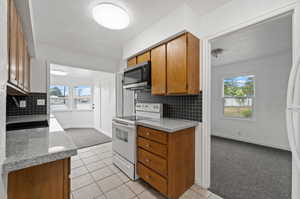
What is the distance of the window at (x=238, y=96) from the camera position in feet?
12.1

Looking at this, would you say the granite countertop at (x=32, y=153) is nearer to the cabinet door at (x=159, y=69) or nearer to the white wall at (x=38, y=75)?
the cabinet door at (x=159, y=69)

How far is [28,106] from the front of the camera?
236 centimetres

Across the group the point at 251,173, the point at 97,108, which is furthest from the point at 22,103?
the point at 251,173

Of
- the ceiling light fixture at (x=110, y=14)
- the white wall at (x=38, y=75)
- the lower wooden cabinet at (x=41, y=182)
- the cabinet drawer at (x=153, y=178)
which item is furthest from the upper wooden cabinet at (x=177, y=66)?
the white wall at (x=38, y=75)

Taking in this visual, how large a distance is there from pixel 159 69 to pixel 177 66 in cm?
34

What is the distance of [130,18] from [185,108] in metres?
1.61

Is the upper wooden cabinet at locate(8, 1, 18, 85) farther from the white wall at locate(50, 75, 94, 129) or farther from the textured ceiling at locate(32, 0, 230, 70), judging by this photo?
the white wall at locate(50, 75, 94, 129)

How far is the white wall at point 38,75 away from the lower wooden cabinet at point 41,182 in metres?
2.19

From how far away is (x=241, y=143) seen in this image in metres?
3.56

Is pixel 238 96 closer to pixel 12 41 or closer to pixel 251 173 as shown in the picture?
pixel 251 173

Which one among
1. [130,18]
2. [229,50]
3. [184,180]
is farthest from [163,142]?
[229,50]

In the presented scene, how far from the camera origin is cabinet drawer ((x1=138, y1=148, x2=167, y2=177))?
152 cm

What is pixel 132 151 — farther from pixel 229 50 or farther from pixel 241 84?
pixel 241 84

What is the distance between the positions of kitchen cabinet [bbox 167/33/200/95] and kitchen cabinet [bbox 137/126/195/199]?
1.95 ft
